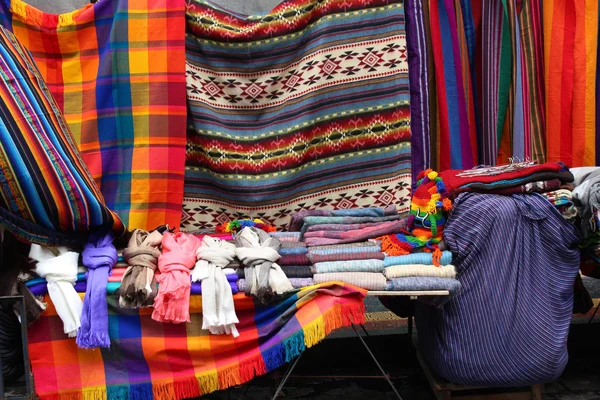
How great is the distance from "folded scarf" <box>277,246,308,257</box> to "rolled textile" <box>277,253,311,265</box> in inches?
1.4

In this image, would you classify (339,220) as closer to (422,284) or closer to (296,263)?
(296,263)

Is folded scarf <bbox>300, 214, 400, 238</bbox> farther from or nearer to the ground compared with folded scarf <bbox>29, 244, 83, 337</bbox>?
farther from the ground

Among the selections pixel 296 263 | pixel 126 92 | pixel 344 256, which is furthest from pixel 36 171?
pixel 344 256

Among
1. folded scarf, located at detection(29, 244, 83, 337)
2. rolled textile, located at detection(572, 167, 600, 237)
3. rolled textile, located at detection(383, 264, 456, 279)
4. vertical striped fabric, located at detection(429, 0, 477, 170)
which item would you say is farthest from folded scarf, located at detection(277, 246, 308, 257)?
rolled textile, located at detection(572, 167, 600, 237)

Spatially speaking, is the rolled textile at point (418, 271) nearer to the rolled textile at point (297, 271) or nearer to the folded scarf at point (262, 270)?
the rolled textile at point (297, 271)

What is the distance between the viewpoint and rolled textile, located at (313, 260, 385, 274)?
226 centimetres

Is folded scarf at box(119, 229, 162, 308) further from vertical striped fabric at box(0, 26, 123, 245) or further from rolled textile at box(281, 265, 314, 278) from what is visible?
rolled textile at box(281, 265, 314, 278)

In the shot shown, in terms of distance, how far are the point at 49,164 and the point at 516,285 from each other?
196 centimetres

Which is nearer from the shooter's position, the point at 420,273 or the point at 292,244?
the point at 420,273

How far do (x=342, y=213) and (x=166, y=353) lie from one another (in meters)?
1.09

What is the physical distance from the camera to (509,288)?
7.73ft

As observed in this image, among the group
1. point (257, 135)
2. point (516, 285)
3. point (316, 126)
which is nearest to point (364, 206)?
point (316, 126)

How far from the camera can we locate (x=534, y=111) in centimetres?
296

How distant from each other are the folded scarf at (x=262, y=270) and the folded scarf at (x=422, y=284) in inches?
16.1
